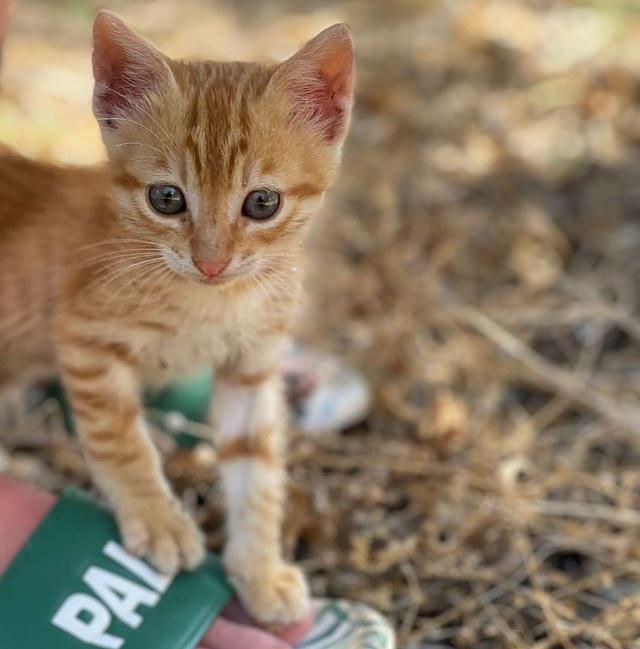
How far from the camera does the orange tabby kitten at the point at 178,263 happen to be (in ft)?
4.04

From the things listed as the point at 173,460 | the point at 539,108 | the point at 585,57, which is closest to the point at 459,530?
the point at 173,460

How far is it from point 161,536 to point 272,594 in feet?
0.60

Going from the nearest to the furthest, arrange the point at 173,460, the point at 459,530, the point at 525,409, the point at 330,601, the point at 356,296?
the point at 330,601 → the point at 459,530 → the point at 173,460 → the point at 525,409 → the point at 356,296

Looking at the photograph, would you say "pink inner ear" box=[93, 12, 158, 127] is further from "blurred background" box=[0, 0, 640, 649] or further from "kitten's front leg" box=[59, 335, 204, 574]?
"blurred background" box=[0, 0, 640, 649]

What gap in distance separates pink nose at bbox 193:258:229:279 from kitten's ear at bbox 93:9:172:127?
226 millimetres

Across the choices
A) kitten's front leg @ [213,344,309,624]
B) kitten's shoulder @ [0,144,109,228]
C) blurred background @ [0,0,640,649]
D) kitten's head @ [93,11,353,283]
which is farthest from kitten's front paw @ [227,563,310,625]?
kitten's shoulder @ [0,144,109,228]

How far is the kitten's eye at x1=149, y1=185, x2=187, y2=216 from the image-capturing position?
4.06 feet

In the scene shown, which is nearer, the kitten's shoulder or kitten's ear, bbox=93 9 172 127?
kitten's ear, bbox=93 9 172 127

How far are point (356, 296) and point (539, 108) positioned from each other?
1.00m

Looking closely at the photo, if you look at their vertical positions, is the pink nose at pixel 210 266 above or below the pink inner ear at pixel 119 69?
below

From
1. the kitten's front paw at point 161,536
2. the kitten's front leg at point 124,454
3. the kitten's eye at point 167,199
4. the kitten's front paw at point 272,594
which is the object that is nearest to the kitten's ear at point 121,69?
the kitten's eye at point 167,199

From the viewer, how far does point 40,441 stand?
74.5 inches

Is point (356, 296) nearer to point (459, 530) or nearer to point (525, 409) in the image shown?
point (525, 409)

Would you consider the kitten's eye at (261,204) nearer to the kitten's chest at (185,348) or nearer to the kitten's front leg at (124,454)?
the kitten's chest at (185,348)
